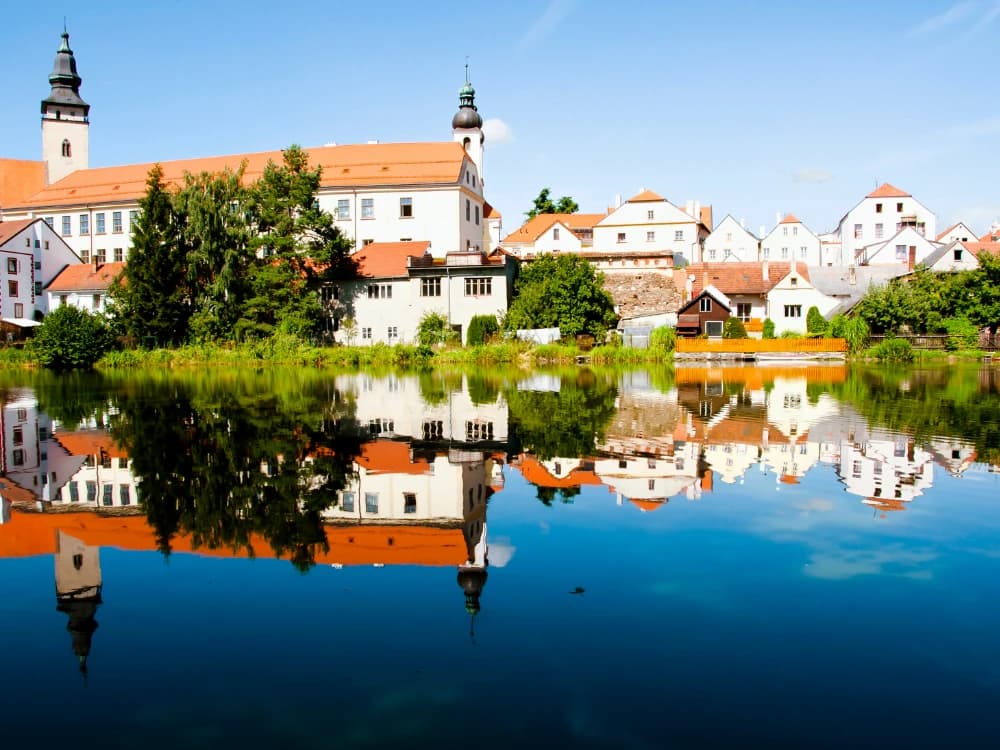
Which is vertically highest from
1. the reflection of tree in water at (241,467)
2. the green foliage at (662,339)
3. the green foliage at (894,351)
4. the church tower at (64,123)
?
the church tower at (64,123)

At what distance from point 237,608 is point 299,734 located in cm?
208

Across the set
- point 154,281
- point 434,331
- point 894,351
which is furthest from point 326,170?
point 894,351

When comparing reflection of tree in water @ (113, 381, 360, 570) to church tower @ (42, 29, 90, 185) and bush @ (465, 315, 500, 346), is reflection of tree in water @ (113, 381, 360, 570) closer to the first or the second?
bush @ (465, 315, 500, 346)

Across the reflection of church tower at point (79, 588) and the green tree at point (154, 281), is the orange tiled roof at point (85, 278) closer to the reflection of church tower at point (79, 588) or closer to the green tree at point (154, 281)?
the green tree at point (154, 281)

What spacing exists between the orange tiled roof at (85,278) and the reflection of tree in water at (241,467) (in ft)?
124

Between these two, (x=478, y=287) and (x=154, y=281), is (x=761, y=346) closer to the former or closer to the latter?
(x=478, y=287)

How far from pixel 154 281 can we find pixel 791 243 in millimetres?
54282

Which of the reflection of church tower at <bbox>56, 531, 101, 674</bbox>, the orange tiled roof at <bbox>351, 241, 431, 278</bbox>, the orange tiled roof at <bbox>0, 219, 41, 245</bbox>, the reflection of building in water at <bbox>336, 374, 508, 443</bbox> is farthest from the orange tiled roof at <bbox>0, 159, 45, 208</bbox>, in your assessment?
the reflection of church tower at <bbox>56, 531, 101, 674</bbox>

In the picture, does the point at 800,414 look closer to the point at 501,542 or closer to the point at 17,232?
the point at 501,542

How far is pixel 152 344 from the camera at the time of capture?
46281 millimetres

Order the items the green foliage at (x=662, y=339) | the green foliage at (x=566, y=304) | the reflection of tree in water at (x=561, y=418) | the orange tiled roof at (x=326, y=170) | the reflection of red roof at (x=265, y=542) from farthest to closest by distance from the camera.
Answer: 1. the orange tiled roof at (x=326, y=170)
2. the green foliage at (x=566, y=304)
3. the green foliage at (x=662, y=339)
4. the reflection of tree in water at (x=561, y=418)
5. the reflection of red roof at (x=265, y=542)

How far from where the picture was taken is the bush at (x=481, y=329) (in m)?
46.1

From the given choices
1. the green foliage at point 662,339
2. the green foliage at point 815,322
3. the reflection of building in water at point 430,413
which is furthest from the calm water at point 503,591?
the green foliage at point 815,322

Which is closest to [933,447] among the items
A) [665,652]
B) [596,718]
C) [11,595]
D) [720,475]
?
[720,475]
